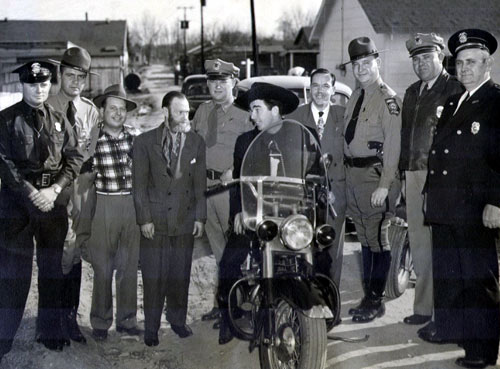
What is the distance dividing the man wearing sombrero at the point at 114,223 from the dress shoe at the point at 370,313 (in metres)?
1.70

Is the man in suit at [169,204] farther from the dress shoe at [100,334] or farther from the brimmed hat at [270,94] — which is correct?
the brimmed hat at [270,94]

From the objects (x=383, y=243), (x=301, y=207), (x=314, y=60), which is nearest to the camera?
(x=301, y=207)

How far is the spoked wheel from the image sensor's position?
3361 mm

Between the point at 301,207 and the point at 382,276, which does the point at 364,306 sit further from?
the point at 301,207

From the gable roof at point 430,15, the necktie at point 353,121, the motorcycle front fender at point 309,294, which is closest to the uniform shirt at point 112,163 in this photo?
the motorcycle front fender at point 309,294

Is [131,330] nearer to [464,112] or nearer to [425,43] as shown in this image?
[464,112]

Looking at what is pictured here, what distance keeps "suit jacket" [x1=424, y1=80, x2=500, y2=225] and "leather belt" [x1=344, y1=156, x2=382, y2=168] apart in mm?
543

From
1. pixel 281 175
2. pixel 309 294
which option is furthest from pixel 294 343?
pixel 281 175

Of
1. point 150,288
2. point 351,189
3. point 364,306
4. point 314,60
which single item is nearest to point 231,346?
point 150,288

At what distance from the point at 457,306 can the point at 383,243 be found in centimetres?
79

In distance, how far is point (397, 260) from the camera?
203 inches

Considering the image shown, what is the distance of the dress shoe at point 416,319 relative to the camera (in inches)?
187

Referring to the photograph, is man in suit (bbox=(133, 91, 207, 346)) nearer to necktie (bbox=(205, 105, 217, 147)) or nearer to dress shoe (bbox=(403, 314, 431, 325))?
necktie (bbox=(205, 105, 217, 147))

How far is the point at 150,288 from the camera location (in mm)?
4523
